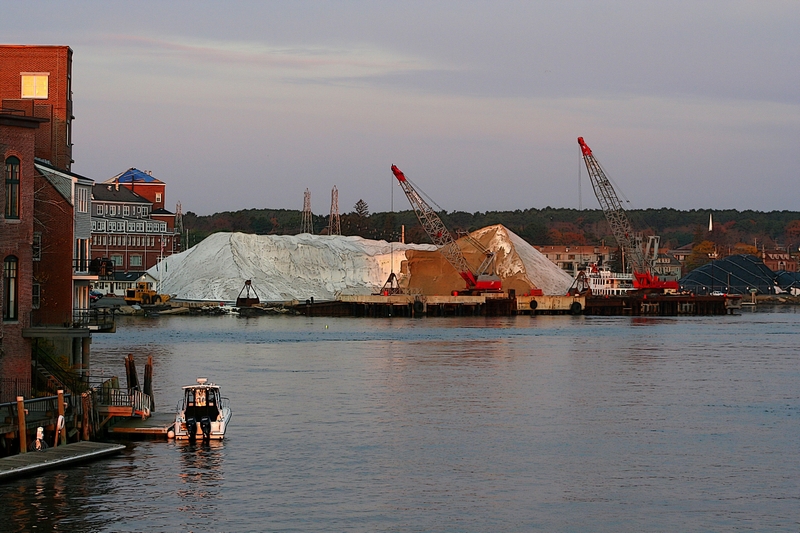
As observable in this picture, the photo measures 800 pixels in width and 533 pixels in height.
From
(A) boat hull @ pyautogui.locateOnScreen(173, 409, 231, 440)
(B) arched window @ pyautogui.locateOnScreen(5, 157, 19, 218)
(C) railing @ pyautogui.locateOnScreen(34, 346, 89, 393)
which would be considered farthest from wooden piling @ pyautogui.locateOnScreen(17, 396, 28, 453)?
(A) boat hull @ pyautogui.locateOnScreen(173, 409, 231, 440)

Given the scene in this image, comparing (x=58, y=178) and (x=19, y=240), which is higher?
(x=58, y=178)

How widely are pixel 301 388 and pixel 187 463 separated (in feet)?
84.0

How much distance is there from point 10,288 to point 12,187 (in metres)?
3.46

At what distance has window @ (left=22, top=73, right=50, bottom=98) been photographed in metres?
54.3

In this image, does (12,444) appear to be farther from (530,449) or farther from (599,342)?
(599,342)

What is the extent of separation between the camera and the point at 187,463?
40594 mm

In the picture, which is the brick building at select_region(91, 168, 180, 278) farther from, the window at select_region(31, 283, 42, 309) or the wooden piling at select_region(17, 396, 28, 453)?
the wooden piling at select_region(17, 396, 28, 453)

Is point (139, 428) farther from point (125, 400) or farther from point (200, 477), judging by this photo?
point (200, 477)

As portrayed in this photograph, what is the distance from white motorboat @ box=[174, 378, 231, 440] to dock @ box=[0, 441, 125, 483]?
3.48m

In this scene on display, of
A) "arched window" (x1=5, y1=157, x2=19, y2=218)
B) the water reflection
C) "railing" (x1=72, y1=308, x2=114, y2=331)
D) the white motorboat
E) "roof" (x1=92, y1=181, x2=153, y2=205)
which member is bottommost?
the water reflection

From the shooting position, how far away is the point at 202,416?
4519 cm

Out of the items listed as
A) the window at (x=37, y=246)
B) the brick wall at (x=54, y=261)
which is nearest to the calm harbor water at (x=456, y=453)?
the brick wall at (x=54, y=261)

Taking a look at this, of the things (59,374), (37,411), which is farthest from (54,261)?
(37,411)

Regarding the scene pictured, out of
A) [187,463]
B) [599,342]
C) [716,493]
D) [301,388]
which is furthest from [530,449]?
[599,342]
